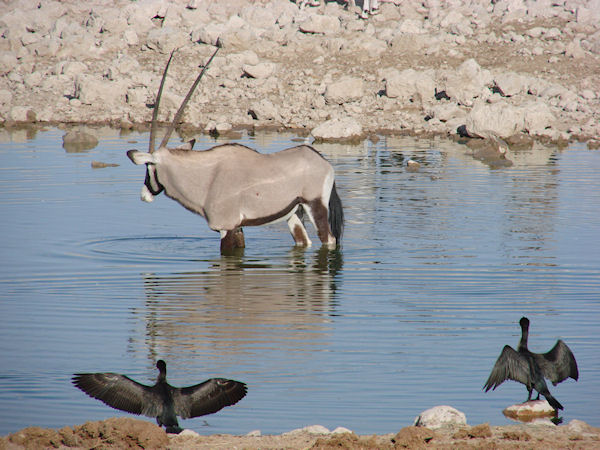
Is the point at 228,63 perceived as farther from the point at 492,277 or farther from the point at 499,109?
the point at 492,277

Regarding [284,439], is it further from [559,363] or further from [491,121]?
[491,121]

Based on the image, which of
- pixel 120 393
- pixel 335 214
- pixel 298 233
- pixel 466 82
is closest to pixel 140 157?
pixel 298 233

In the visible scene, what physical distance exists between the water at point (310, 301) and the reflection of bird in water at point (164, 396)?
0.28 meters

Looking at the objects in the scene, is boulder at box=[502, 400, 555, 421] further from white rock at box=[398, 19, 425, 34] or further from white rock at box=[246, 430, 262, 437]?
white rock at box=[398, 19, 425, 34]

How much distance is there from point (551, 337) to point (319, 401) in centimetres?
235

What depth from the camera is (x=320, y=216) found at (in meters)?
10.2

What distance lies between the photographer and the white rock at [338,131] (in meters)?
22.0

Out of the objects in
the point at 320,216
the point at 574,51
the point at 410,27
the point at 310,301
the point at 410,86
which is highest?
the point at 410,27

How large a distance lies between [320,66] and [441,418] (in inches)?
942

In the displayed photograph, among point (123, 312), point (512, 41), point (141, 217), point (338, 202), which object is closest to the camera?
point (123, 312)

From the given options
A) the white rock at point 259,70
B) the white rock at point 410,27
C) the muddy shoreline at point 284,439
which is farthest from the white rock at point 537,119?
the muddy shoreline at point 284,439

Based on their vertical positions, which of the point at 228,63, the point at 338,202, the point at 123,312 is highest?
the point at 228,63

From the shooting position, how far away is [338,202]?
10391 mm

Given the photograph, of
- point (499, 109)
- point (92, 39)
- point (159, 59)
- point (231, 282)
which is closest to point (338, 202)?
point (231, 282)
